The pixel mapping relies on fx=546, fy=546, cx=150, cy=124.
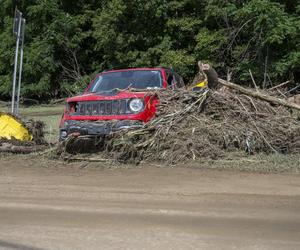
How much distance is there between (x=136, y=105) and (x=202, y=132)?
146 centimetres

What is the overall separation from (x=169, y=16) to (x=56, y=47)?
7339 mm

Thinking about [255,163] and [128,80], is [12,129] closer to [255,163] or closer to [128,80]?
[128,80]

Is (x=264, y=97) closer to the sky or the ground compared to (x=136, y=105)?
closer to the sky

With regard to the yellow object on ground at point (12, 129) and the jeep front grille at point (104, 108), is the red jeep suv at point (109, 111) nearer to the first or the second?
the jeep front grille at point (104, 108)

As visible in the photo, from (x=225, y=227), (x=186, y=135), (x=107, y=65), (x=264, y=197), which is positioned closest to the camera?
(x=225, y=227)

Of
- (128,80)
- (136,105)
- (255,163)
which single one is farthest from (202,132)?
(128,80)

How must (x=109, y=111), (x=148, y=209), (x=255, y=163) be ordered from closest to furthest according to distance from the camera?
(x=148, y=209)
(x=255, y=163)
(x=109, y=111)

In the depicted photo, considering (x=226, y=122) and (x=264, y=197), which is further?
(x=226, y=122)

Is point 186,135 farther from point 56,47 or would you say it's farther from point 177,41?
point 56,47

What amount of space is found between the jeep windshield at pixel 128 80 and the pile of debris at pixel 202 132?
29.2 inches

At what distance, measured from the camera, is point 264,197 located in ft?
25.9

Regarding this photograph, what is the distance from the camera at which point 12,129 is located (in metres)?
13.1

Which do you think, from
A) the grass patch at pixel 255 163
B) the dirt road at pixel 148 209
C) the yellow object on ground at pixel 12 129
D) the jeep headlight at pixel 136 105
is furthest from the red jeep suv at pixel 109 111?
the yellow object on ground at pixel 12 129

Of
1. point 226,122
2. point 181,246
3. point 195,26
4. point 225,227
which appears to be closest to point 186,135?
point 226,122
